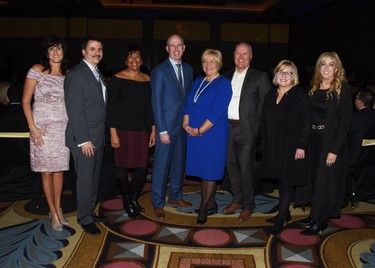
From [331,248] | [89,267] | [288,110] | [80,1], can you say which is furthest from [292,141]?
[80,1]

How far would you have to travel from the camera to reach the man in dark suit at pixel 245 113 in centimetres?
337

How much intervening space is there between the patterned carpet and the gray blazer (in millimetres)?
824

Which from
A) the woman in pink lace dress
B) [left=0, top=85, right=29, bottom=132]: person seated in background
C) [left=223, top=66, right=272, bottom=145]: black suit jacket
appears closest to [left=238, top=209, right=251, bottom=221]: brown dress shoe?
[left=223, top=66, right=272, bottom=145]: black suit jacket

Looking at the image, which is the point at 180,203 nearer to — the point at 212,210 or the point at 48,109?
the point at 212,210

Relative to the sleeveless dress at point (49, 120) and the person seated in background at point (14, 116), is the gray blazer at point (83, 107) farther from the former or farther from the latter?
the person seated in background at point (14, 116)

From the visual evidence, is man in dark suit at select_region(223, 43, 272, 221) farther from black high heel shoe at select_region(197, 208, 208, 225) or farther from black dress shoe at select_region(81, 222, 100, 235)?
black dress shoe at select_region(81, 222, 100, 235)

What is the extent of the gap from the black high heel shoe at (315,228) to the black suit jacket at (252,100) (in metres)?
0.96

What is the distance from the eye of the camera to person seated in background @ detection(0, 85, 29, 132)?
3.76 meters

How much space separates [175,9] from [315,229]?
1132 centimetres

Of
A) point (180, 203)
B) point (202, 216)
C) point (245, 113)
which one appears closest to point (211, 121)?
point (245, 113)

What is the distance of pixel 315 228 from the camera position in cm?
321

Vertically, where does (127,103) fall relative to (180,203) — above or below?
above

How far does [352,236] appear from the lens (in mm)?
3211

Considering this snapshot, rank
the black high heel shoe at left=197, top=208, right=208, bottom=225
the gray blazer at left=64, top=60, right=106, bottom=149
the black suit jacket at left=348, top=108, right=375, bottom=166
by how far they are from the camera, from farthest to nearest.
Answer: the black suit jacket at left=348, top=108, right=375, bottom=166
the black high heel shoe at left=197, top=208, right=208, bottom=225
the gray blazer at left=64, top=60, right=106, bottom=149
